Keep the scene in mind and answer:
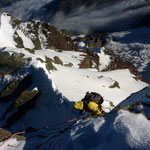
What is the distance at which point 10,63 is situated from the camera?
17250 millimetres

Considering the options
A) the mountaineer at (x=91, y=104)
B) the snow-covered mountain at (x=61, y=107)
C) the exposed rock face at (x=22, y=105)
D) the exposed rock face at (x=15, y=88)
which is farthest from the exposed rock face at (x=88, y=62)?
the mountaineer at (x=91, y=104)

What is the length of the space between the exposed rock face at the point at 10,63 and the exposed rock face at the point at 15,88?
1708mm

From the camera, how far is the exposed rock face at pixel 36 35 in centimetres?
3458

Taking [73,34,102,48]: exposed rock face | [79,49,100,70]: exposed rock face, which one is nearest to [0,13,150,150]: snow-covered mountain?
[79,49,100,70]: exposed rock face

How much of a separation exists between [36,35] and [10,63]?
21315 millimetres

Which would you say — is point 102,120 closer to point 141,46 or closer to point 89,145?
point 89,145

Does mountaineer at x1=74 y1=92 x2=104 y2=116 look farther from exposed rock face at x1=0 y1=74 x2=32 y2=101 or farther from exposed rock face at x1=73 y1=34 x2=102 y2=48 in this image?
exposed rock face at x1=73 y1=34 x2=102 y2=48

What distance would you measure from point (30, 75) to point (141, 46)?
15551 cm

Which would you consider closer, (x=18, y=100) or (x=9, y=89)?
(x=18, y=100)

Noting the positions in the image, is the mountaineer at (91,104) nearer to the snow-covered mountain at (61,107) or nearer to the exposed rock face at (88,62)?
the snow-covered mountain at (61,107)

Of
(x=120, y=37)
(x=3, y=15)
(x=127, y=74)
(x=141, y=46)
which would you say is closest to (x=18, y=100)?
(x=127, y=74)

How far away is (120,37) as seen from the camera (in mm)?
184750

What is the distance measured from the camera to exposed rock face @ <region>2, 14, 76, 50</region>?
34578mm

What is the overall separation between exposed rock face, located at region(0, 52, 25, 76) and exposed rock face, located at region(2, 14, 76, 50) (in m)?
15.5
